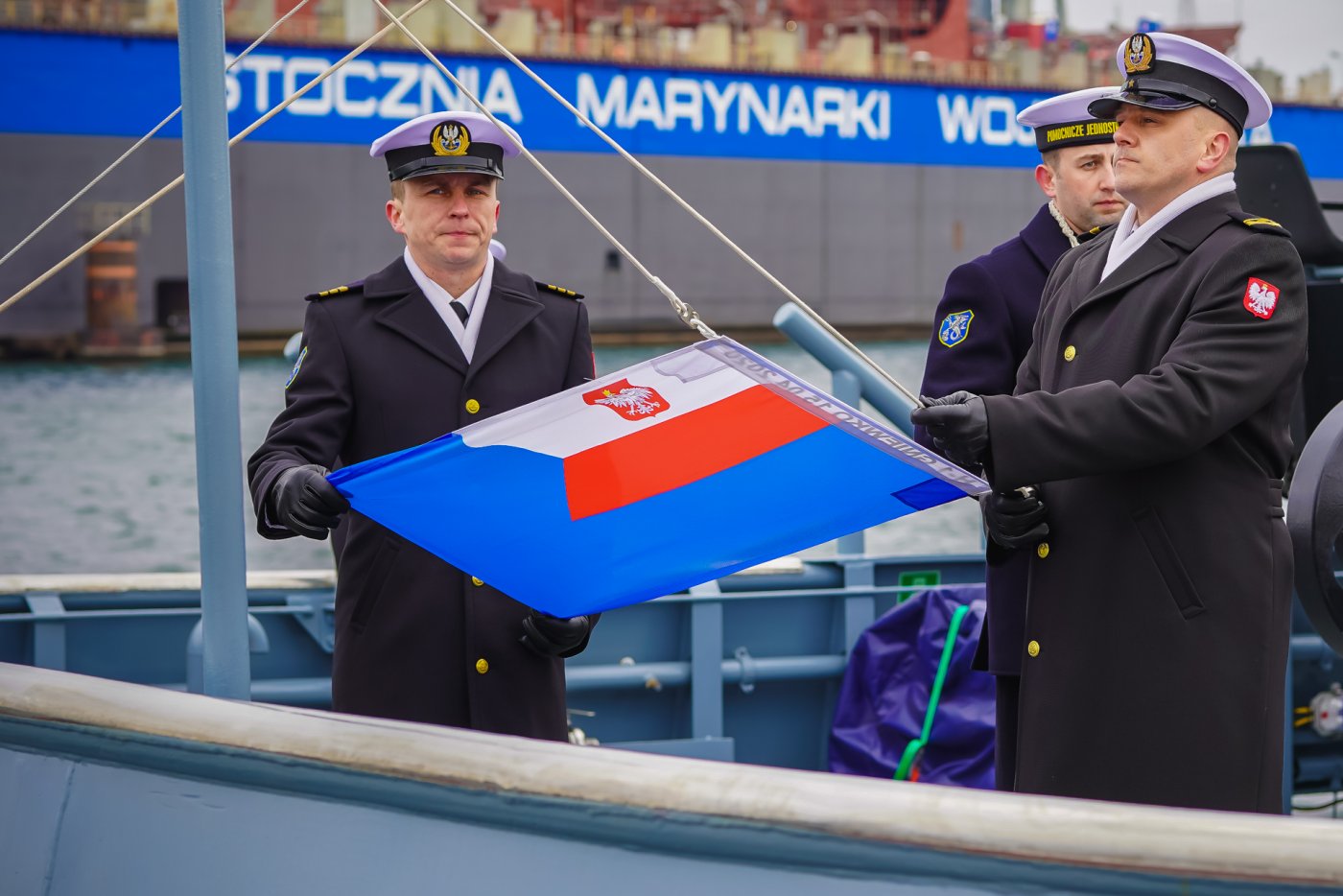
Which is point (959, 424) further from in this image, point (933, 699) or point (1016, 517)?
point (933, 699)

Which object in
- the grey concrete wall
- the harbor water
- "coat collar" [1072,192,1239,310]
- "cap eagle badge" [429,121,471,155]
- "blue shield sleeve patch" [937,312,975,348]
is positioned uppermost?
the grey concrete wall

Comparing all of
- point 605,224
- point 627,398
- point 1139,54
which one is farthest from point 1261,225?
point 605,224

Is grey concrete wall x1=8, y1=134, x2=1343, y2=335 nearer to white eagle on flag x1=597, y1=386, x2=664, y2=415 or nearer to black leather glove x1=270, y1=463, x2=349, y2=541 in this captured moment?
black leather glove x1=270, y1=463, x2=349, y2=541

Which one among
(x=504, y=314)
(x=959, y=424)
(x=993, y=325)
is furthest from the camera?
(x=993, y=325)

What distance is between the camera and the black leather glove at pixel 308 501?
5.33 ft

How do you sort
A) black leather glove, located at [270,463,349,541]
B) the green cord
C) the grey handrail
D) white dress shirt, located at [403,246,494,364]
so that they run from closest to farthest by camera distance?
1. black leather glove, located at [270,463,349,541]
2. white dress shirt, located at [403,246,494,364]
3. the green cord
4. the grey handrail

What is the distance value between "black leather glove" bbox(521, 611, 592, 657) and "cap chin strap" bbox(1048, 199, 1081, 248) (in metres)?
0.84

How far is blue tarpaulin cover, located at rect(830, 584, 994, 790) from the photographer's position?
9.69 ft

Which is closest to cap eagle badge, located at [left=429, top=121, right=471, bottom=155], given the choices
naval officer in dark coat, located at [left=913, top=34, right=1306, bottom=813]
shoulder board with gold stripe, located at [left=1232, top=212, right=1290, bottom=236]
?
naval officer in dark coat, located at [left=913, top=34, right=1306, bottom=813]

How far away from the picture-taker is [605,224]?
24.8 m

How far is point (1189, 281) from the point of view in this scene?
1613 millimetres

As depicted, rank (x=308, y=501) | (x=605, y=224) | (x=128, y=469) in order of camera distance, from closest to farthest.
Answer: (x=308, y=501), (x=128, y=469), (x=605, y=224)

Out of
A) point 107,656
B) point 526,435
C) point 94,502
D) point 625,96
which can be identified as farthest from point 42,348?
point 526,435

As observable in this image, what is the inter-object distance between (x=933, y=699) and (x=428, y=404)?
1.35m
